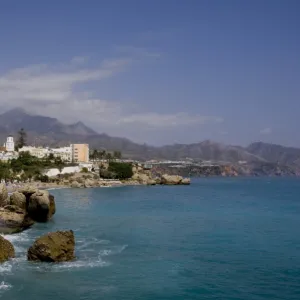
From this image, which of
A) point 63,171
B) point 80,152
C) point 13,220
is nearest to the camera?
point 13,220

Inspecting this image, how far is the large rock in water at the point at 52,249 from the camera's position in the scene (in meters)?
29.0

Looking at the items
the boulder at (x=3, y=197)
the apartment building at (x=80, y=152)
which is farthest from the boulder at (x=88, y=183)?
the boulder at (x=3, y=197)

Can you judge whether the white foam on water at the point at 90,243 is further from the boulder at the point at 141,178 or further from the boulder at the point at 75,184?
the boulder at the point at 141,178

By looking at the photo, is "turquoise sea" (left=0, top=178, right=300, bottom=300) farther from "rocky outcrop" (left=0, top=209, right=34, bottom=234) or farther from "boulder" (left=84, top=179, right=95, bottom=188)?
"boulder" (left=84, top=179, right=95, bottom=188)

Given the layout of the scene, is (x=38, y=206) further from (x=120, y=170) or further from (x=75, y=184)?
(x=120, y=170)

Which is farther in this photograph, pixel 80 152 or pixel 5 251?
pixel 80 152

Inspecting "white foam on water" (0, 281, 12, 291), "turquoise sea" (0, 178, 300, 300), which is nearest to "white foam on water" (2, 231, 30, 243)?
"turquoise sea" (0, 178, 300, 300)

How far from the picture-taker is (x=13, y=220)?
42.2 m

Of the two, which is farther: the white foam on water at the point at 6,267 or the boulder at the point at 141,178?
the boulder at the point at 141,178

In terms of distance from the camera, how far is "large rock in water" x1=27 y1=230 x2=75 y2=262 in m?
29.0

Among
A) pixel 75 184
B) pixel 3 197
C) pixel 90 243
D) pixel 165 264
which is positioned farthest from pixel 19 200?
pixel 75 184

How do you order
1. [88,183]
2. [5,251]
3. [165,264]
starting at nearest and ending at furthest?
[5,251] → [165,264] → [88,183]

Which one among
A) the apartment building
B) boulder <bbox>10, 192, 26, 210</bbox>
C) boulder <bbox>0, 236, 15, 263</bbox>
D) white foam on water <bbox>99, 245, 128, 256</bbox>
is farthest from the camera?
the apartment building

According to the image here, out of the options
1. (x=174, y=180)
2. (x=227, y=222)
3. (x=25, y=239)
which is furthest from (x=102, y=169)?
(x=25, y=239)
